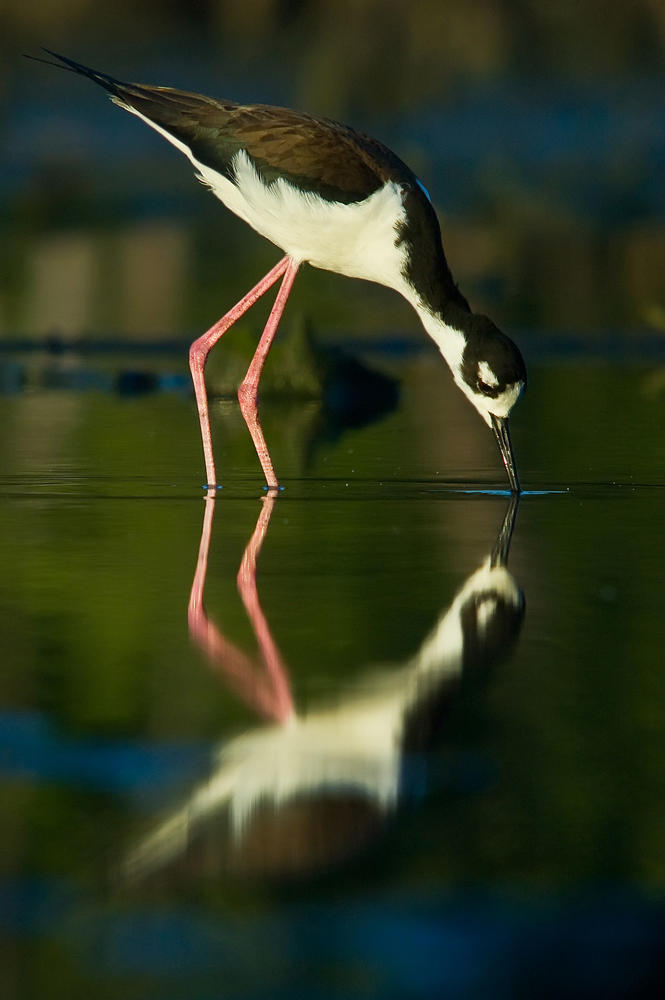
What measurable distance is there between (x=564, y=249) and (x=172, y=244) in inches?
174

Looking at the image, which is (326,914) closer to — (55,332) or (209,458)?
(209,458)

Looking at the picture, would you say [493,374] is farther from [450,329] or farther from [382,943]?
[382,943]

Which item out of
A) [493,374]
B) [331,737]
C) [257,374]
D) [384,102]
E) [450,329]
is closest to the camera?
[331,737]

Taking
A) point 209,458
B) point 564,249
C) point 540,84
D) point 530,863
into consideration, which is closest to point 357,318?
point 564,249

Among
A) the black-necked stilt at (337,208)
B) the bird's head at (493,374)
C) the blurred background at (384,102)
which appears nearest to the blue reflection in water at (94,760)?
the black-necked stilt at (337,208)

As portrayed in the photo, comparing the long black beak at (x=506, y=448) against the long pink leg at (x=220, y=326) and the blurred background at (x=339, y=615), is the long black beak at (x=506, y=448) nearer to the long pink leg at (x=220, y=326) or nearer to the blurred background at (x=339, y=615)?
the blurred background at (x=339, y=615)

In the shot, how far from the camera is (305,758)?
12.4 ft

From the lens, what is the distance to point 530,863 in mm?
3270

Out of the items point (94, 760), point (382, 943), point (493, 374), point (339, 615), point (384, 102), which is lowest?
point (384, 102)

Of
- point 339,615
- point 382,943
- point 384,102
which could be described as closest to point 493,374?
point 339,615

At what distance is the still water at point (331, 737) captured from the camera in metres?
2.92

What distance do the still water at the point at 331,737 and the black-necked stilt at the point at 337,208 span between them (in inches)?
19.3

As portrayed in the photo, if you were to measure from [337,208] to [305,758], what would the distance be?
420 centimetres

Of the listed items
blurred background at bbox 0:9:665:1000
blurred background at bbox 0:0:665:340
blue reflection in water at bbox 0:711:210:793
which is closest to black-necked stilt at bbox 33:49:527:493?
blurred background at bbox 0:9:665:1000
